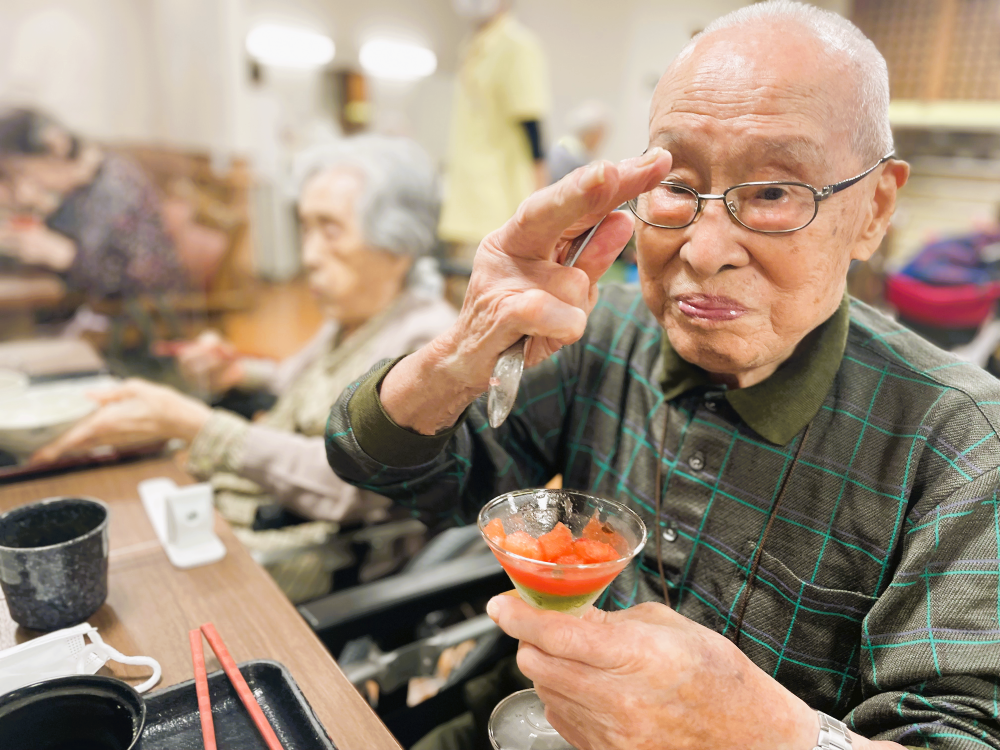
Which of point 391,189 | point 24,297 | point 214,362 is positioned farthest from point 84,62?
point 391,189

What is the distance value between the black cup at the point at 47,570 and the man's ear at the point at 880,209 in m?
1.16

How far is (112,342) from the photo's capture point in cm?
471

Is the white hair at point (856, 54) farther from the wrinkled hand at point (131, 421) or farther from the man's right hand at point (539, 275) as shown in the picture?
the wrinkled hand at point (131, 421)

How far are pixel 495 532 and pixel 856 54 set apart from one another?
0.77m

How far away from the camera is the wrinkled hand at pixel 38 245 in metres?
4.26

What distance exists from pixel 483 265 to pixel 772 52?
47 cm

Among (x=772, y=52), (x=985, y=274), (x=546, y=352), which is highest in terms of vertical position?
(x=772, y=52)

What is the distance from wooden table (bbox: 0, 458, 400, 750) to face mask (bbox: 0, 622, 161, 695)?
18 millimetres

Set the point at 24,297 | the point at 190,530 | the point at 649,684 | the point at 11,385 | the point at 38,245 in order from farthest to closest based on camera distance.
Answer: the point at 38,245 < the point at 24,297 < the point at 11,385 < the point at 190,530 < the point at 649,684

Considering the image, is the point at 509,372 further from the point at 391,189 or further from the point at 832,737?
the point at 391,189

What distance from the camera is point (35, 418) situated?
4.62ft

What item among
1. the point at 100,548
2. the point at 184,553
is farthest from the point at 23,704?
the point at 184,553

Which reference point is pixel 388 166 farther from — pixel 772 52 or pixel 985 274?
pixel 985 274

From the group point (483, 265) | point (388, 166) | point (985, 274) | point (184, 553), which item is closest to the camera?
point (483, 265)
